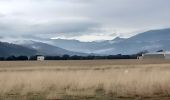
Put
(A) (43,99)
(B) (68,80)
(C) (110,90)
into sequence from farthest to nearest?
(B) (68,80) → (C) (110,90) → (A) (43,99)

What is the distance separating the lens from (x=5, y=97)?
18.7 meters

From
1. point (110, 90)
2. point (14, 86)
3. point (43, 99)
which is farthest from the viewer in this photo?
point (14, 86)

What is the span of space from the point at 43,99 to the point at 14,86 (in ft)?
17.2

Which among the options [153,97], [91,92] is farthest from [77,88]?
[153,97]

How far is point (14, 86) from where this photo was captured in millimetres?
22578

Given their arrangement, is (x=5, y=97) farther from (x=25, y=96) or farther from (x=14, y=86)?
(x=14, y=86)

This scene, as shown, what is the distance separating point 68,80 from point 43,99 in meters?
7.16

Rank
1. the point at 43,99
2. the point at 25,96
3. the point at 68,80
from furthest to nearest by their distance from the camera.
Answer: the point at 68,80, the point at 25,96, the point at 43,99

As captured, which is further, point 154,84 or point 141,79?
point 141,79

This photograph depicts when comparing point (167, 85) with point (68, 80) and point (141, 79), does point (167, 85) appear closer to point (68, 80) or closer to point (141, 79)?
point (141, 79)

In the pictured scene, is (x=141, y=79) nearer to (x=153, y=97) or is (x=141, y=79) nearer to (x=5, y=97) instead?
(x=153, y=97)

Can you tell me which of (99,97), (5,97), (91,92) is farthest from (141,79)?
(5,97)

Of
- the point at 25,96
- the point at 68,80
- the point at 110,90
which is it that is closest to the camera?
the point at 25,96

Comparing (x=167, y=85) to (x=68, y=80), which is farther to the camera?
(x=68, y=80)
